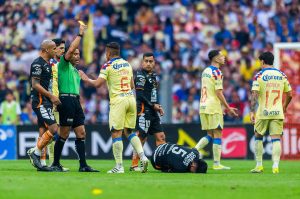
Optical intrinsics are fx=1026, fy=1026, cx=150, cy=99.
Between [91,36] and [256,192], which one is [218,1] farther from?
[256,192]

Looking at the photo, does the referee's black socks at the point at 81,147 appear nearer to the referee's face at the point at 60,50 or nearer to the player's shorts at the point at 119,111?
the player's shorts at the point at 119,111

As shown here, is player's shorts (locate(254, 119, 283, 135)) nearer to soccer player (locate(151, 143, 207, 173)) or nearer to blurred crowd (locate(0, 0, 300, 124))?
soccer player (locate(151, 143, 207, 173))

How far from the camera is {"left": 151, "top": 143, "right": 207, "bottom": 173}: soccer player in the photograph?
18.8 metres

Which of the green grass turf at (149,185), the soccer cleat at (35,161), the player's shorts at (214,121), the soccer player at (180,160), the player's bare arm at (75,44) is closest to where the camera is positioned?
the green grass turf at (149,185)

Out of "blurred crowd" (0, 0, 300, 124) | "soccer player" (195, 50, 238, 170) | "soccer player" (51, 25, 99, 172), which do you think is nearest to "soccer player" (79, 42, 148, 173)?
"soccer player" (51, 25, 99, 172)

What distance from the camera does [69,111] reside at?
63.2 ft

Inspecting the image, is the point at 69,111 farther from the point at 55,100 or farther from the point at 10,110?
the point at 10,110

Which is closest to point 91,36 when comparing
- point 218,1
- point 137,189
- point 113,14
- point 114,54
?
point 113,14

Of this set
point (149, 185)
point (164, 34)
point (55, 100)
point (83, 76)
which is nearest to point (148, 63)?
point (83, 76)

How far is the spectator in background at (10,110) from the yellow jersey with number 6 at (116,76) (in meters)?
12.0

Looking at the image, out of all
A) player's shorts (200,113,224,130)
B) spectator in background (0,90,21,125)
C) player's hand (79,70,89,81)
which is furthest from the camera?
spectator in background (0,90,21,125)

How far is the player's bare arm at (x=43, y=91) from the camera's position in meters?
18.6

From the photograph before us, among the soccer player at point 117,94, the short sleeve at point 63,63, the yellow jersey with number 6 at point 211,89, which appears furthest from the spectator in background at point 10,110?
the soccer player at point 117,94

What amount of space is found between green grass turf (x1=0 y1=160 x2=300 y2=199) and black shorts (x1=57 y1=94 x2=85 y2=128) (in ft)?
3.63
